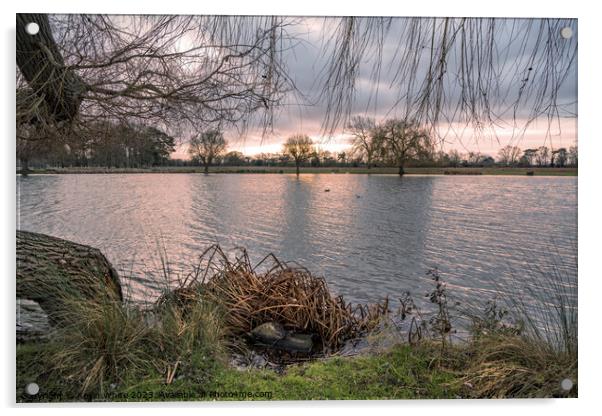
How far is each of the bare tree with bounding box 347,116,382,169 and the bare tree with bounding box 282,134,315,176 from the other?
28cm

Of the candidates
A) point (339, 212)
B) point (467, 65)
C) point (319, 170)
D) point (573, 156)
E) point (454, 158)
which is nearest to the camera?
point (467, 65)

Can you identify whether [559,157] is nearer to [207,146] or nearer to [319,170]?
[319,170]

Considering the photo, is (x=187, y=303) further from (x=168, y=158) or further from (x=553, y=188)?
(x=553, y=188)

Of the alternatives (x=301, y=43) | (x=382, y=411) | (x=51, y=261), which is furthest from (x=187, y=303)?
(x=301, y=43)

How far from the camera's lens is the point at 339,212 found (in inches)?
127

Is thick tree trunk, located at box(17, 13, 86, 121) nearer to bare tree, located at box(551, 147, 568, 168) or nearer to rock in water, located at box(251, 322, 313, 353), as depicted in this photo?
rock in water, located at box(251, 322, 313, 353)

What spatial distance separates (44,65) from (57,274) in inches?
47.7

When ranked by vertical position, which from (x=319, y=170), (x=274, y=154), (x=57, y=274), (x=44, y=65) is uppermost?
(x=44, y=65)

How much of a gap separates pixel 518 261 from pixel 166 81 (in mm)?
2564

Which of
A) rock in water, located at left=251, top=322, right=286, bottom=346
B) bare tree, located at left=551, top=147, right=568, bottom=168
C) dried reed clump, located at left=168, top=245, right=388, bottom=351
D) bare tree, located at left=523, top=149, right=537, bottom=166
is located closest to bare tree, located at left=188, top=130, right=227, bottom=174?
dried reed clump, located at left=168, top=245, right=388, bottom=351

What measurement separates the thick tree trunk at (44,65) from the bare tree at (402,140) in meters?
1.83

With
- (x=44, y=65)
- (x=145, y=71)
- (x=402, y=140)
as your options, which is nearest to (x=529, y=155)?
(x=402, y=140)

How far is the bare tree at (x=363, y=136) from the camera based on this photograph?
246 centimetres
